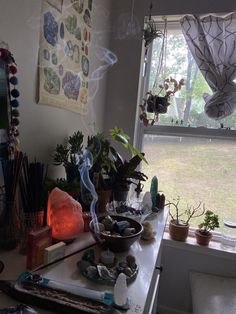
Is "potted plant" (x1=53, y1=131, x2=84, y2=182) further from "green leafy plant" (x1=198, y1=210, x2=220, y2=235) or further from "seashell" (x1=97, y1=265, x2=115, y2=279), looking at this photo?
"green leafy plant" (x1=198, y1=210, x2=220, y2=235)

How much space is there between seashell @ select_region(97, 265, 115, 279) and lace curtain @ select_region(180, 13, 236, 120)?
1273 mm

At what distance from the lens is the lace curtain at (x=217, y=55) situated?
1631 mm

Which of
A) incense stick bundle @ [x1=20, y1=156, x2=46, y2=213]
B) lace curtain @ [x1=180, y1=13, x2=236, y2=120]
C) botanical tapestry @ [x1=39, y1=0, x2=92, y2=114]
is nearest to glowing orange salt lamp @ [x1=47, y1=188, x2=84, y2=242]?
incense stick bundle @ [x1=20, y1=156, x2=46, y2=213]

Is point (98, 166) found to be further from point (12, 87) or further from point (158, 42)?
point (158, 42)

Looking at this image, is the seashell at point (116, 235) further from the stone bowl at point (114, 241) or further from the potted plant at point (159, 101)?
the potted plant at point (159, 101)

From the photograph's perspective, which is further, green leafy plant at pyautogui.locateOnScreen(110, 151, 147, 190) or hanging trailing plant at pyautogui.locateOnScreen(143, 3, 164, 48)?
hanging trailing plant at pyautogui.locateOnScreen(143, 3, 164, 48)

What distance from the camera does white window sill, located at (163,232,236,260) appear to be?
1681 millimetres

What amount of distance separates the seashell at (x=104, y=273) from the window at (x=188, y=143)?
123 cm

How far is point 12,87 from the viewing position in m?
0.95

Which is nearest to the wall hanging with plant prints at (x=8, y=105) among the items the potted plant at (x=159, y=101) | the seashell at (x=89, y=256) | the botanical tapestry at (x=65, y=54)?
the botanical tapestry at (x=65, y=54)

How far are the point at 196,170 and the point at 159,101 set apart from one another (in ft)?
1.83

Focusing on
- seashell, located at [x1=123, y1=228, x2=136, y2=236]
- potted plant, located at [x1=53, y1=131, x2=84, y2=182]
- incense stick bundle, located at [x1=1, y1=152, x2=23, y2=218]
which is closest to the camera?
incense stick bundle, located at [x1=1, y1=152, x2=23, y2=218]

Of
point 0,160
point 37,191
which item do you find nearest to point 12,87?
point 0,160

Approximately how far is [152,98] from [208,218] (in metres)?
0.88
